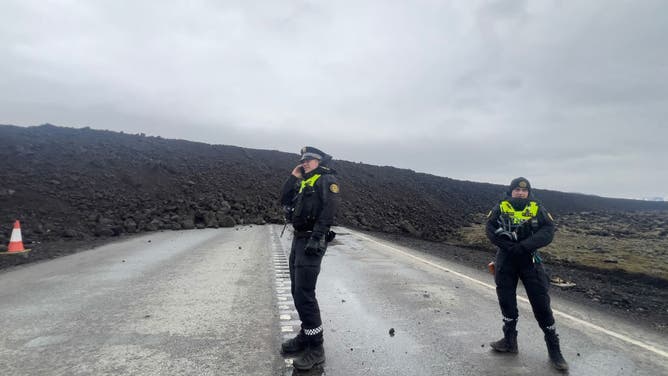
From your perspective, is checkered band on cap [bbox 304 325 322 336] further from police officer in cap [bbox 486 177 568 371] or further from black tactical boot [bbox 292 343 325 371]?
police officer in cap [bbox 486 177 568 371]

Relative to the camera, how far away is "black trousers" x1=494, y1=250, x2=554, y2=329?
14.5 ft

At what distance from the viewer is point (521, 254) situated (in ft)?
14.8

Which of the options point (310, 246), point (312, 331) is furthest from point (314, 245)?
point (312, 331)

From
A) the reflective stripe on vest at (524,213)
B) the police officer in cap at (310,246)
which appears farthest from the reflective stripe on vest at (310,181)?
the reflective stripe on vest at (524,213)

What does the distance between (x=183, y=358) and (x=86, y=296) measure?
355 cm

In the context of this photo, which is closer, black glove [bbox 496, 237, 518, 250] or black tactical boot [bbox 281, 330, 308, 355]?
black tactical boot [bbox 281, 330, 308, 355]

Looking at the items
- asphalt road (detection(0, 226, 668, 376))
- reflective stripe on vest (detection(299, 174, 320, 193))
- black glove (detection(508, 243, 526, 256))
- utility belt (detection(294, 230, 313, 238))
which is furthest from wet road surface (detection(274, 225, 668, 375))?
reflective stripe on vest (detection(299, 174, 320, 193))

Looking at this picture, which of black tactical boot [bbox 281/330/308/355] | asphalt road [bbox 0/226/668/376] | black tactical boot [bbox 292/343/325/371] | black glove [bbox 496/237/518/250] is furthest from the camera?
black glove [bbox 496/237/518/250]

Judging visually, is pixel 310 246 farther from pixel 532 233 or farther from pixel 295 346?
pixel 532 233

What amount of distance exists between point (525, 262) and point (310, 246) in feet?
7.47

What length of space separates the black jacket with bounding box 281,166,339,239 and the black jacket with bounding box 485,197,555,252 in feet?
5.93

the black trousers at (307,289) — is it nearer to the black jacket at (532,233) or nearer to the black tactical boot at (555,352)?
the black jacket at (532,233)

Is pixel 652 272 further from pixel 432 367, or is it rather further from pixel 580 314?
pixel 432 367

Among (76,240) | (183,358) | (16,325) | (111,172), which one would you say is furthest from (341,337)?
(111,172)
